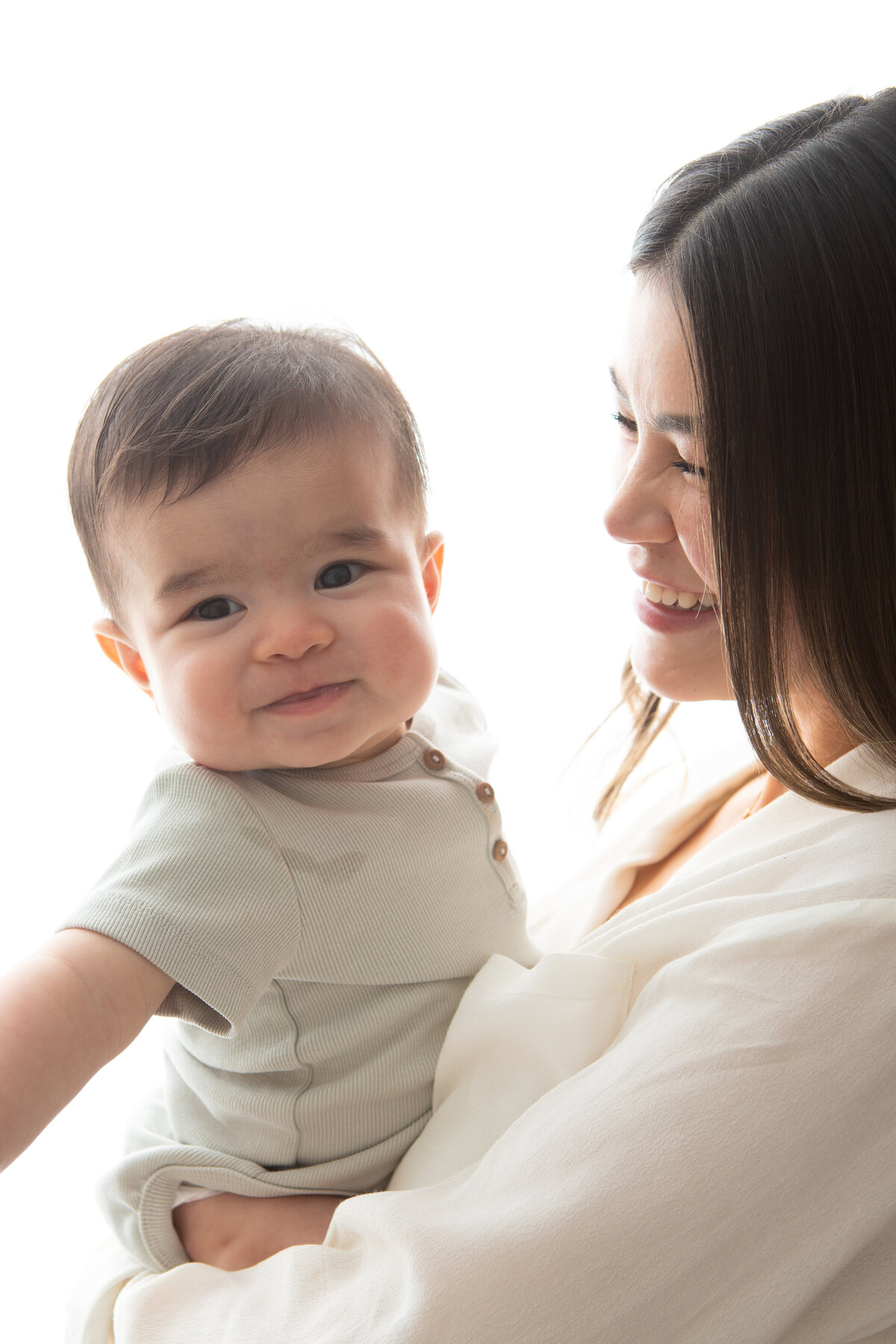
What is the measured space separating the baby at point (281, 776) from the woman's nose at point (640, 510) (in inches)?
8.6

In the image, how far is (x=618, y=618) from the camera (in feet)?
8.11

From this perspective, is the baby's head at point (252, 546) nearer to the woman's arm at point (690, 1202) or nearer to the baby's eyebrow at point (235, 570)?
the baby's eyebrow at point (235, 570)

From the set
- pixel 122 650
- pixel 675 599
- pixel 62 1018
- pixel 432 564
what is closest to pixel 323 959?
pixel 62 1018

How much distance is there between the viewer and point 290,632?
3.11ft

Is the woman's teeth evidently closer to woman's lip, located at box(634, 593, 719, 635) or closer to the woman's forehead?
woman's lip, located at box(634, 593, 719, 635)

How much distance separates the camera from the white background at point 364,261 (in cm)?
174

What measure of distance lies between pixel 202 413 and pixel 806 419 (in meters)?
0.53

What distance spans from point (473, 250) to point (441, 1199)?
178cm

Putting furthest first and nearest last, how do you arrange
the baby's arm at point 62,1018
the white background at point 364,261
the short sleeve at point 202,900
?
the white background at point 364,261 → the short sleeve at point 202,900 → the baby's arm at point 62,1018

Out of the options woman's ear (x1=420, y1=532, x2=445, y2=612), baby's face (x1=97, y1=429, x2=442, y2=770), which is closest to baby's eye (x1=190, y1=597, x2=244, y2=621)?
baby's face (x1=97, y1=429, x2=442, y2=770)

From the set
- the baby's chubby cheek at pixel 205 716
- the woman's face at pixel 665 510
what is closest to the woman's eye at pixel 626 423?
the woman's face at pixel 665 510

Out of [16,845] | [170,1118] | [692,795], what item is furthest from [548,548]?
[170,1118]

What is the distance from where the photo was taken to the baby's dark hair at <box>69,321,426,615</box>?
3.11 ft

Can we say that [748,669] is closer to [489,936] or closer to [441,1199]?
[489,936]
